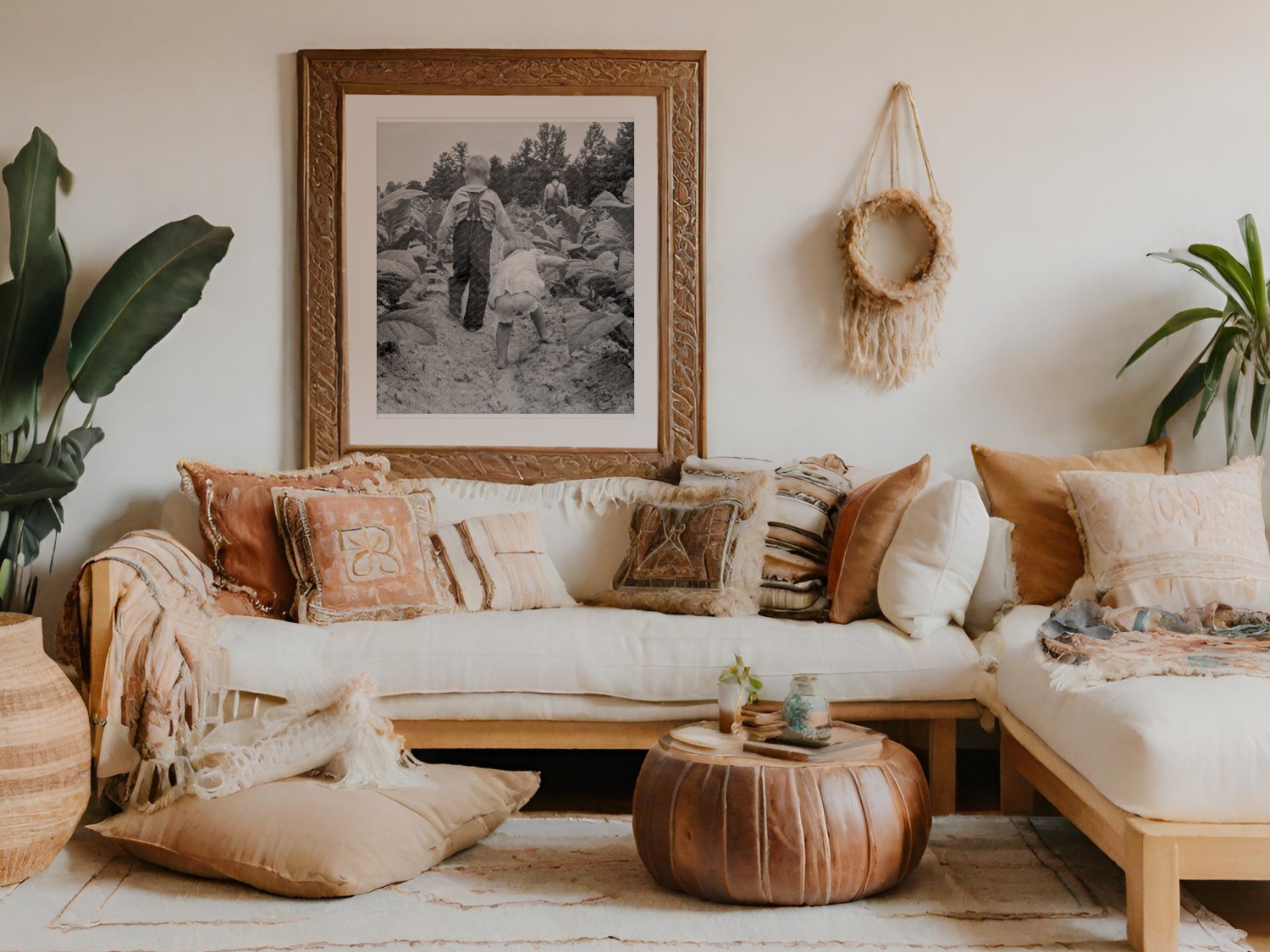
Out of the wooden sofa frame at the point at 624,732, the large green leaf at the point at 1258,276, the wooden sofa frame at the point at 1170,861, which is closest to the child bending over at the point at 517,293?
the wooden sofa frame at the point at 624,732

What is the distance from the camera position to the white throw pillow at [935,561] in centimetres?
296

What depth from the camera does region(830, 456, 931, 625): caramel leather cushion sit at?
309cm

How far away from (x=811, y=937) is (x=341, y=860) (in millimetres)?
924

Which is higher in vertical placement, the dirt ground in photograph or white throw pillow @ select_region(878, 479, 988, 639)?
the dirt ground in photograph

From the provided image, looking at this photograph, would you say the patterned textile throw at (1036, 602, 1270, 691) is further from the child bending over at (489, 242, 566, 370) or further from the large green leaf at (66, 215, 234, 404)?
the large green leaf at (66, 215, 234, 404)

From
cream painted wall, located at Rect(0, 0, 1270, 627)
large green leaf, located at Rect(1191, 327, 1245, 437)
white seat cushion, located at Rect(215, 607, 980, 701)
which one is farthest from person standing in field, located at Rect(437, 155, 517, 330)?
large green leaf, located at Rect(1191, 327, 1245, 437)

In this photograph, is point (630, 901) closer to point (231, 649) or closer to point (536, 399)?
point (231, 649)

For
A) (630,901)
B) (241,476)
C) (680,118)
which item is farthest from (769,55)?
(630,901)

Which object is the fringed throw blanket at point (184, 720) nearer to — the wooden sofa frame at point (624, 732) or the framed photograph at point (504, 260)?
the wooden sofa frame at point (624, 732)

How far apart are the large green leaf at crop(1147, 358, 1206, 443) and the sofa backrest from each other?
1.61 m

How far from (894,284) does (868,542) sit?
99 centimetres

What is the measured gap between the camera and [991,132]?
12.2 feet

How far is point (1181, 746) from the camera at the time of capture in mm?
1995

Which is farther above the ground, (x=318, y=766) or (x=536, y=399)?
(x=536, y=399)
